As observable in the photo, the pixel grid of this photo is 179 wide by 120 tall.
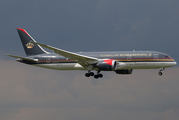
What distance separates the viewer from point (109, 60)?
2613 inches

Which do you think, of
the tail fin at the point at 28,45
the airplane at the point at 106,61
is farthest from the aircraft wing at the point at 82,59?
the tail fin at the point at 28,45

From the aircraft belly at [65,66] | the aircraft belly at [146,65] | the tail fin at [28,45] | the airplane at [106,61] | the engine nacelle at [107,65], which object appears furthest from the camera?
the tail fin at [28,45]

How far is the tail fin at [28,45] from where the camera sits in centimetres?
7800

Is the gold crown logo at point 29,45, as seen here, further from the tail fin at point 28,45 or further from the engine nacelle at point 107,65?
the engine nacelle at point 107,65

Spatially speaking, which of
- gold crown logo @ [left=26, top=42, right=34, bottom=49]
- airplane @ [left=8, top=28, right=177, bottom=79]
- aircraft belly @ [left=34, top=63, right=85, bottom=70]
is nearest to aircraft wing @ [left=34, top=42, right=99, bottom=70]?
airplane @ [left=8, top=28, right=177, bottom=79]

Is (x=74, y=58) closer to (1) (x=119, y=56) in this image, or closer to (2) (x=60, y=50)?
(2) (x=60, y=50)

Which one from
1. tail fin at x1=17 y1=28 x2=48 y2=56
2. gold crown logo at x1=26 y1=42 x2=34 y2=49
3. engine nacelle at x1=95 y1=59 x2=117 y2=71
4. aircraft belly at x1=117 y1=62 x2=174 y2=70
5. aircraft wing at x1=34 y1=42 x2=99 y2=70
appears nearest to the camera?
engine nacelle at x1=95 y1=59 x2=117 y2=71

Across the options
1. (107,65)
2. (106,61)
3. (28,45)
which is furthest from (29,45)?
(107,65)

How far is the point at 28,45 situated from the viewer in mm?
79062

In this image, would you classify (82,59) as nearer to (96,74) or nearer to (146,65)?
(96,74)

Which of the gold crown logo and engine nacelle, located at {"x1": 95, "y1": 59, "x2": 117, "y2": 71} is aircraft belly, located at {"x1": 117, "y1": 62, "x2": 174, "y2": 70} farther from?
the gold crown logo

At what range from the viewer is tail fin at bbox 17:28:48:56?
7800 centimetres

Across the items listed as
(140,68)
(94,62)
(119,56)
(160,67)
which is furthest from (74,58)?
(160,67)

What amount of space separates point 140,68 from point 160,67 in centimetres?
420
